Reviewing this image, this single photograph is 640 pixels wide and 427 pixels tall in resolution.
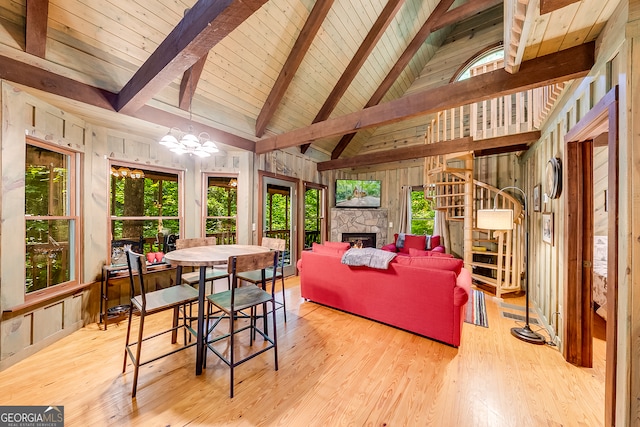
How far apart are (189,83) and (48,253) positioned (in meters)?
2.53

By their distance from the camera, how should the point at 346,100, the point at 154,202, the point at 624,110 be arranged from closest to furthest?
the point at 624,110, the point at 154,202, the point at 346,100

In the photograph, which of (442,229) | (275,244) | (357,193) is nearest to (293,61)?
(275,244)

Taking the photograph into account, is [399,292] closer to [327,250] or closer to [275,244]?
[327,250]

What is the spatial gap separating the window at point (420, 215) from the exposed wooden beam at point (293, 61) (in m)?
4.03

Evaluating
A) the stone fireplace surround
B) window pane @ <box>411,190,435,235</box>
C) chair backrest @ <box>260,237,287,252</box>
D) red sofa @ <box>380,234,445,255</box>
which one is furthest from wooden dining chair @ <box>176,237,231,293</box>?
window pane @ <box>411,190,435,235</box>

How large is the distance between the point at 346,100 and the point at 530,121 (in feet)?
10.5

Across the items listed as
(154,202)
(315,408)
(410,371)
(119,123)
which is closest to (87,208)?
(154,202)

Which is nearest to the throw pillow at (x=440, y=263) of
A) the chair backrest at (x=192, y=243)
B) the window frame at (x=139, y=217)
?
the chair backrest at (x=192, y=243)

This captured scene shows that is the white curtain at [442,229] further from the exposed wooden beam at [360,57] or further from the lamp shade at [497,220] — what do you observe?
the exposed wooden beam at [360,57]

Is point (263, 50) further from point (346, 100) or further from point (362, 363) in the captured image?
point (362, 363)

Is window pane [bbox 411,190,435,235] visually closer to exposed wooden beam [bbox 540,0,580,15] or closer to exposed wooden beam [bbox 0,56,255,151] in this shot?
A: exposed wooden beam [bbox 540,0,580,15]

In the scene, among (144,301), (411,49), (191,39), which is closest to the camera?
(191,39)

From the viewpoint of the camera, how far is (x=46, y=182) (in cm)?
262

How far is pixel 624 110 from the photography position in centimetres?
137
